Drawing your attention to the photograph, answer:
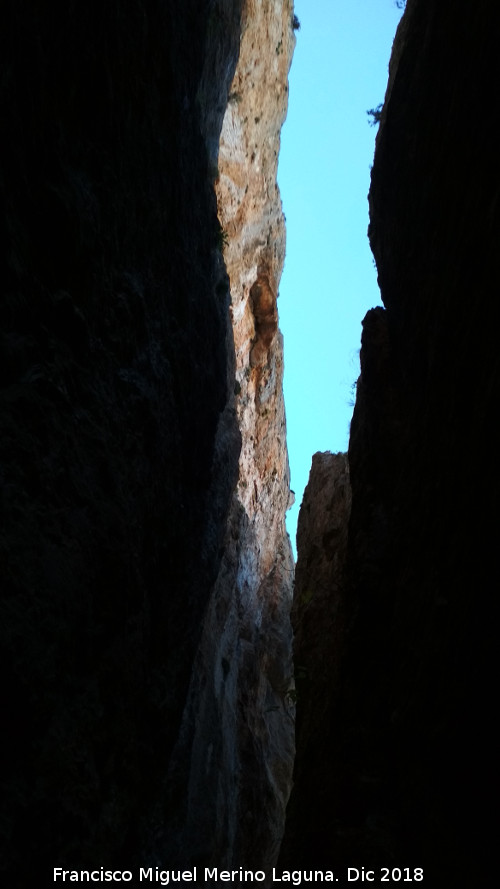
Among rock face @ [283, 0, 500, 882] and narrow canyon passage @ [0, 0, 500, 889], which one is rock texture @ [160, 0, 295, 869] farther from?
Result: rock face @ [283, 0, 500, 882]

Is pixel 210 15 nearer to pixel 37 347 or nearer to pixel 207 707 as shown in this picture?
pixel 37 347

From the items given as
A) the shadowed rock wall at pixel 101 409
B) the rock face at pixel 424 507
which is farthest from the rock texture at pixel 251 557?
the shadowed rock wall at pixel 101 409

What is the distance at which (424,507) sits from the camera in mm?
8594

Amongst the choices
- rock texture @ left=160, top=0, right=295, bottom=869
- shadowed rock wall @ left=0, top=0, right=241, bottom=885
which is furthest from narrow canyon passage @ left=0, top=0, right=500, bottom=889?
rock texture @ left=160, top=0, right=295, bottom=869

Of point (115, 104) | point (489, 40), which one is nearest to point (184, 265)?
point (115, 104)

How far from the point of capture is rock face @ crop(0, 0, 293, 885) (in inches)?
234

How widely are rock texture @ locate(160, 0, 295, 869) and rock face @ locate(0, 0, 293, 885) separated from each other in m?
0.24

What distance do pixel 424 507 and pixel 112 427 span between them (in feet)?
13.1

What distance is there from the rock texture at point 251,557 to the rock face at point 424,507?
9.41 ft

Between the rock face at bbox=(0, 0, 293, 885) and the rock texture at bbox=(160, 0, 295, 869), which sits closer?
the rock face at bbox=(0, 0, 293, 885)

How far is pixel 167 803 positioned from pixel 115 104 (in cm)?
990

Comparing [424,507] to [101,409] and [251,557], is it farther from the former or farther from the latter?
[251,557]

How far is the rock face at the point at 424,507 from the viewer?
6930 millimetres

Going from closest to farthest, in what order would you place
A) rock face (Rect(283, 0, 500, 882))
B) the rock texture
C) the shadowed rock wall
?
the shadowed rock wall, rock face (Rect(283, 0, 500, 882)), the rock texture
